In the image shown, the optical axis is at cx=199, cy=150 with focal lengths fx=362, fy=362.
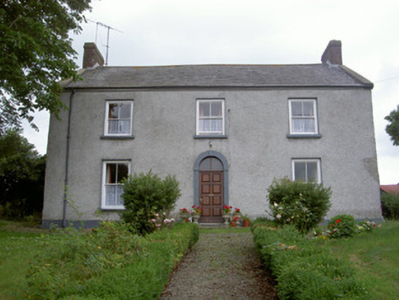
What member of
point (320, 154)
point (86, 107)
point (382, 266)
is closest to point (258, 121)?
point (320, 154)

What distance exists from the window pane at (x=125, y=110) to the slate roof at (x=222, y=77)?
0.90 meters

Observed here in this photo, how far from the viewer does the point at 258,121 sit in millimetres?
16562

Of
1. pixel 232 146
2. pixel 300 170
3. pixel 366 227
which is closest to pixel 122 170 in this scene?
pixel 232 146

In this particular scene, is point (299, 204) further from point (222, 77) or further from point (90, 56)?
point (90, 56)

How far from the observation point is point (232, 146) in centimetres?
1638

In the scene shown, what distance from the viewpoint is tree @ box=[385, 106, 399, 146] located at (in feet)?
75.8

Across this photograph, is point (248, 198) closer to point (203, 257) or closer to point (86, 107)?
point (203, 257)

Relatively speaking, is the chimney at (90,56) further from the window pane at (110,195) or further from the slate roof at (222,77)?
the window pane at (110,195)

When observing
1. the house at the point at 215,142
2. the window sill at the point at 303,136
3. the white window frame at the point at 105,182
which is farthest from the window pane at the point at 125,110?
the window sill at the point at 303,136

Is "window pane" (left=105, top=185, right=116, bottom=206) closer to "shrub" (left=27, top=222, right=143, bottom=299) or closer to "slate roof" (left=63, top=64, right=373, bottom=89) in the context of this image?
"slate roof" (left=63, top=64, right=373, bottom=89)

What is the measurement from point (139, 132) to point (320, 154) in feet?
27.1

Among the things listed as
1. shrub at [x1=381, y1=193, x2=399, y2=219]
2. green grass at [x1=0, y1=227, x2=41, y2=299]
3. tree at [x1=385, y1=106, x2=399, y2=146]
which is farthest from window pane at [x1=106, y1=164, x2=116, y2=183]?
tree at [x1=385, y1=106, x2=399, y2=146]

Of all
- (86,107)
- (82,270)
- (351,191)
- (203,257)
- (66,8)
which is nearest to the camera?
(82,270)

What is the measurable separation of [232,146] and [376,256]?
9693 millimetres
